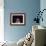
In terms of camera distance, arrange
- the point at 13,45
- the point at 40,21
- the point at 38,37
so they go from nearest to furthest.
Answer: the point at 38,37 → the point at 13,45 → the point at 40,21

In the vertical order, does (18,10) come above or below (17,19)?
above

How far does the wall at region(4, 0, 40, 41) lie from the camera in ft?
18.9

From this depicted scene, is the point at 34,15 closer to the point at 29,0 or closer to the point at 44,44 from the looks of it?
the point at 29,0

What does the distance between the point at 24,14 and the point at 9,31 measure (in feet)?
3.07

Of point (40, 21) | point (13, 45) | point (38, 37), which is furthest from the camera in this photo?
point (40, 21)

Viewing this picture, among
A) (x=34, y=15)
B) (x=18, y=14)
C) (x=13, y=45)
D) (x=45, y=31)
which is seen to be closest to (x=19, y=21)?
(x=18, y=14)

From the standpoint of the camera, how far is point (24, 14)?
5.79 m

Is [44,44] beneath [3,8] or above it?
beneath

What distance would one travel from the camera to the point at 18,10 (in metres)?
5.79

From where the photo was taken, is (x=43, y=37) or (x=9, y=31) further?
(x=9, y=31)

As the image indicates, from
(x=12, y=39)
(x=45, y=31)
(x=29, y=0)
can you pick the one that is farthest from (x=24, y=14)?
(x=45, y=31)

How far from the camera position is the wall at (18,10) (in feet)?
18.9

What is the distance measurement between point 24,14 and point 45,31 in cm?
293

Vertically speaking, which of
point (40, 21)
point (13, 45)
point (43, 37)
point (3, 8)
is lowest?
point (13, 45)
